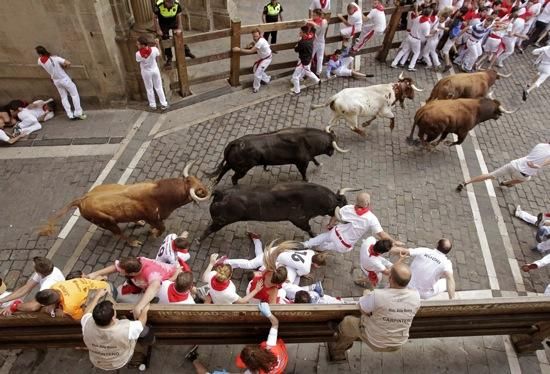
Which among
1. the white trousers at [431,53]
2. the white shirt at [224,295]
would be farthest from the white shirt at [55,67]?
the white trousers at [431,53]

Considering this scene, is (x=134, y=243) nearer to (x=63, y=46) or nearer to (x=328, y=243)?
(x=328, y=243)

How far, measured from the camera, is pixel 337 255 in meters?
6.88

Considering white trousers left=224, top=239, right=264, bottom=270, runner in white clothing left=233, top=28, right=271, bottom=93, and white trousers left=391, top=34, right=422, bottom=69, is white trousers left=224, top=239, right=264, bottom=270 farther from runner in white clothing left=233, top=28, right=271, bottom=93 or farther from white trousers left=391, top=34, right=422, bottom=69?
white trousers left=391, top=34, right=422, bottom=69

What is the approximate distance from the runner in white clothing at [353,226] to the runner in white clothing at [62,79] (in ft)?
22.4

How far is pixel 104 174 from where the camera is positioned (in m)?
7.91

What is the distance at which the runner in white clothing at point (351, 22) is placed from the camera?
34.8 ft

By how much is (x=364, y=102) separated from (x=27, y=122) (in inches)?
307

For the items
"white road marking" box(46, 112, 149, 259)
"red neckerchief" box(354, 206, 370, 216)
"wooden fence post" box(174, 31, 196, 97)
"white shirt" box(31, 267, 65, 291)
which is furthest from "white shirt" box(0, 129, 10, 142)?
"red neckerchief" box(354, 206, 370, 216)

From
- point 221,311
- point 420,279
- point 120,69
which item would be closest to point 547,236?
point 420,279

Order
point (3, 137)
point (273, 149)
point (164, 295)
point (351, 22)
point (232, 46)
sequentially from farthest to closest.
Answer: point (351, 22)
point (232, 46)
point (3, 137)
point (273, 149)
point (164, 295)

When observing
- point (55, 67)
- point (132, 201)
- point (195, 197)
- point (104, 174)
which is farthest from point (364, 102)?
point (55, 67)

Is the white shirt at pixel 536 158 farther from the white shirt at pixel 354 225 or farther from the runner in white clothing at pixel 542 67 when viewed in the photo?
the runner in white clothing at pixel 542 67

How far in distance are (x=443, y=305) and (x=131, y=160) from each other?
664 centimetres

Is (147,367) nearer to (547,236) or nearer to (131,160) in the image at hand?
(131,160)
